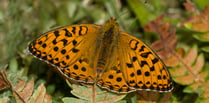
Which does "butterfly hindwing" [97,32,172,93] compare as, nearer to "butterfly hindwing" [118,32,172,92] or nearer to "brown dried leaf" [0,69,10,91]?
"butterfly hindwing" [118,32,172,92]

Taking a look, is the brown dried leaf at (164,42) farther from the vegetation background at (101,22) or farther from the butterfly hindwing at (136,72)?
the butterfly hindwing at (136,72)

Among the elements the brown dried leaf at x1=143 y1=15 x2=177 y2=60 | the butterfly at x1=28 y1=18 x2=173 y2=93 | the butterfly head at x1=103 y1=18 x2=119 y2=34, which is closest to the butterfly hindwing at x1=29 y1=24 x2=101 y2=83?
the butterfly at x1=28 y1=18 x2=173 y2=93

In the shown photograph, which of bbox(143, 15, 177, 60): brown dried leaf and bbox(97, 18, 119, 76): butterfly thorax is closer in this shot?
bbox(97, 18, 119, 76): butterfly thorax

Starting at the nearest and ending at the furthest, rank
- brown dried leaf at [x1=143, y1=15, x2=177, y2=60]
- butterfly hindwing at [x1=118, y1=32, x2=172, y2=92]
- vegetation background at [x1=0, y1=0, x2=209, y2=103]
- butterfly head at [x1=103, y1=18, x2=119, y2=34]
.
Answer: butterfly hindwing at [x1=118, y1=32, x2=172, y2=92] < vegetation background at [x1=0, y1=0, x2=209, y2=103] < butterfly head at [x1=103, y1=18, x2=119, y2=34] < brown dried leaf at [x1=143, y1=15, x2=177, y2=60]

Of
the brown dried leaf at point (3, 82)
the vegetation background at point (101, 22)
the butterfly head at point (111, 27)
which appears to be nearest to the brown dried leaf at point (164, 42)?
the vegetation background at point (101, 22)

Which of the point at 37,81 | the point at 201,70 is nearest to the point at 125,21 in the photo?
the point at 201,70

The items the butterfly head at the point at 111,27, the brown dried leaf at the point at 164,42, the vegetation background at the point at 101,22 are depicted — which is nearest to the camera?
the vegetation background at the point at 101,22

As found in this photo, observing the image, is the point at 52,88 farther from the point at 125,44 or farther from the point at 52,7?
the point at 52,7
